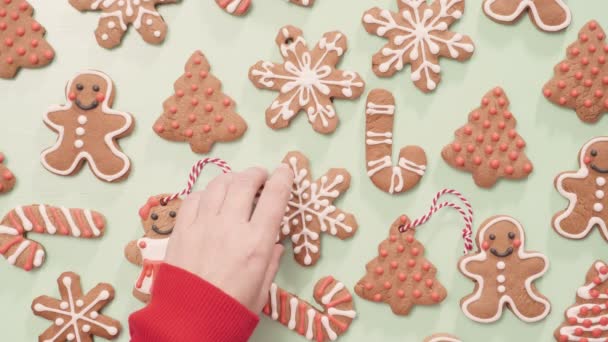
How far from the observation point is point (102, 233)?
1112 mm

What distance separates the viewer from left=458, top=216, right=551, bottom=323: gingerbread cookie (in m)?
1.05

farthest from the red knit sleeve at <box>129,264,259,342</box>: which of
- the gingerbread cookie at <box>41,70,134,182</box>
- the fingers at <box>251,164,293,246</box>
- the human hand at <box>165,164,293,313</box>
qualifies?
Result: the gingerbread cookie at <box>41,70,134,182</box>

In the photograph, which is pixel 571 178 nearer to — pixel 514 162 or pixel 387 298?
pixel 514 162

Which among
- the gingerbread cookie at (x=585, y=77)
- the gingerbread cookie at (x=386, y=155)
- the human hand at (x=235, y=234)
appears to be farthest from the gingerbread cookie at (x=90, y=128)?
the gingerbread cookie at (x=585, y=77)

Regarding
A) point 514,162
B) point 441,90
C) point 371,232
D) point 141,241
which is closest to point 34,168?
point 141,241

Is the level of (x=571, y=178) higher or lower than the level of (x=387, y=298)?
higher

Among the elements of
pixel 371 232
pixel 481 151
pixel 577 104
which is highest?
pixel 577 104

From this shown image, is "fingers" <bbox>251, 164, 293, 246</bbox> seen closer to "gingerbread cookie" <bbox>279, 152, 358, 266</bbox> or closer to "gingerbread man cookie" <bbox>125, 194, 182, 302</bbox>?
"gingerbread cookie" <bbox>279, 152, 358, 266</bbox>

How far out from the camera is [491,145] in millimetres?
1050

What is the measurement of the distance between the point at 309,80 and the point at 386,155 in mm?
205

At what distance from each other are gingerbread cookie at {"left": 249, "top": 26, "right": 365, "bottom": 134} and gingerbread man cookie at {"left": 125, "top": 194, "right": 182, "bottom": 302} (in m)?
0.26

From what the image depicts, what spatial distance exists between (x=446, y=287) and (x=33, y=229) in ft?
2.69

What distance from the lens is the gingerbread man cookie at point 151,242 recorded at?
1.05 m

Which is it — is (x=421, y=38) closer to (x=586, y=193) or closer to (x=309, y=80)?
(x=309, y=80)
